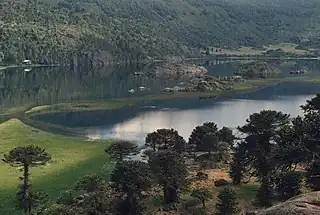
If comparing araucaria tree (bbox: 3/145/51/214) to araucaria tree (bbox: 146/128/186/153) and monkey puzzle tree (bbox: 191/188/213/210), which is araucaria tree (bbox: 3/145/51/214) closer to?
monkey puzzle tree (bbox: 191/188/213/210)

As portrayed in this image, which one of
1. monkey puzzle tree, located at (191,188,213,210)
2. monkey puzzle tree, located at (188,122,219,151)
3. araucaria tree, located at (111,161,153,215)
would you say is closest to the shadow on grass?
araucaria tree, located at (111,161,153,215)

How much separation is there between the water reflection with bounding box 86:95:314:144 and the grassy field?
9618mm

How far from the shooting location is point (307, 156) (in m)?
39.7

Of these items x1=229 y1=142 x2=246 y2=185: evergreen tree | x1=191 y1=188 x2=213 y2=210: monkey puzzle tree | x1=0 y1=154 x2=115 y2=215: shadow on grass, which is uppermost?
x1=229 y1=142 x2=246 y2=185: evergreen tree

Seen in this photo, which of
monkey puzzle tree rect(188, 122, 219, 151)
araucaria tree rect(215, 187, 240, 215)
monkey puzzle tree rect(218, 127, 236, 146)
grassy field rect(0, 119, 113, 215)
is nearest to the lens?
araucaria tree rect(215, 187, 240, 215)

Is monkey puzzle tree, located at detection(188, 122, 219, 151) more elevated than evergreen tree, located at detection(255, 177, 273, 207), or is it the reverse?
monkey puzzle tree, located at detection(188, 122, 219, 151)

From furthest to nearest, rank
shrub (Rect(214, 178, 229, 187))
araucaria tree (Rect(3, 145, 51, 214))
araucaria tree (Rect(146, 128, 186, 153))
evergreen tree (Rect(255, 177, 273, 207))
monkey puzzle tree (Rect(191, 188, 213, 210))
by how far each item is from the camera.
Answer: araucaria tree (Rect(146, 128, 186, 153)), shrub (Rect(214, 178, 229, 187)), monkey puzzle tree (Rect(191, 188, 213, 210)), evergreen tree (Rect(255, 177, 273, 207)), araucaria tree (Rect(3, 145, 51, 214))

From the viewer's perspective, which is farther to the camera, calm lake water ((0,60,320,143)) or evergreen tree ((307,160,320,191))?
calm lake water ((0,60,320,143))

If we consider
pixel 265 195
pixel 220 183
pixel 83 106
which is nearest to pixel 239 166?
pixel 220 183

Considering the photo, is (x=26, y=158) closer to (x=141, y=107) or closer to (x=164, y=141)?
(x=164, y=141)

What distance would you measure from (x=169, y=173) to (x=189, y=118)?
70.4 m

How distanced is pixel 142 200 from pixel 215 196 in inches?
320

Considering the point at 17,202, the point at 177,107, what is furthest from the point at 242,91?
the point at 17,202

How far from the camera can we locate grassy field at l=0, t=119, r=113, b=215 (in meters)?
61.8
